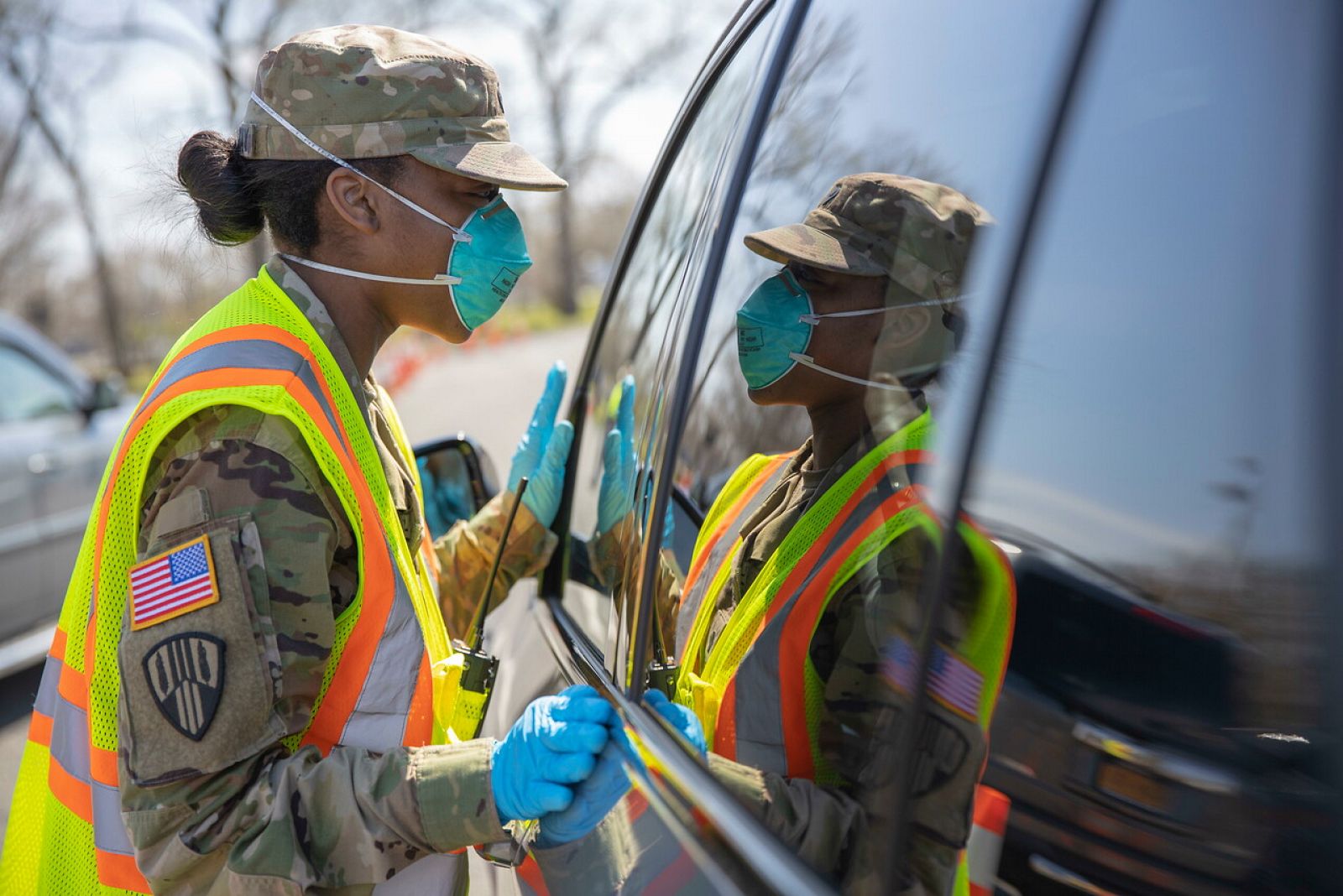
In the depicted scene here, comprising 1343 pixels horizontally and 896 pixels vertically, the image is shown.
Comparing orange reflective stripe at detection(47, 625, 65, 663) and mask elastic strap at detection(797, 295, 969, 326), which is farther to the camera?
orange reflective stripe at detection(47, 625, 65, 663)

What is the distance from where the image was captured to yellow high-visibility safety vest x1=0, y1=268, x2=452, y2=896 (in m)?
1.47

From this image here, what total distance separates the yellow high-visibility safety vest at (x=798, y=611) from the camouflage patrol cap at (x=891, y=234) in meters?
0.16

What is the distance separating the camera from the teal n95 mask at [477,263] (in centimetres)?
180

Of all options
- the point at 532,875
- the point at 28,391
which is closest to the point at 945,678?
the point at 532,875

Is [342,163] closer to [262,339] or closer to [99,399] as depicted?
[262,339]

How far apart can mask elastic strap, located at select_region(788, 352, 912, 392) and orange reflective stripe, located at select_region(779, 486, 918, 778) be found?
12cm

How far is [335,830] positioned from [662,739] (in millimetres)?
438

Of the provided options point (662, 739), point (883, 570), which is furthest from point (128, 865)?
point (883, 570)

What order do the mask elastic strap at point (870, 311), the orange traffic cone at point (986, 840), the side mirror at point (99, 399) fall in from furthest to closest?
the side mirror at point (99, 399) → the mask elastic strap at point (870, 311) → the orange traffic cone at point (986, 840)

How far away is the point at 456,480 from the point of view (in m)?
2.68

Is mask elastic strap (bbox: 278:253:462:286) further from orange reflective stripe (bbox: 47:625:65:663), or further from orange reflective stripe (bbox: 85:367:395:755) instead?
orange reflective stripe (bbox: 47:625:65:663)

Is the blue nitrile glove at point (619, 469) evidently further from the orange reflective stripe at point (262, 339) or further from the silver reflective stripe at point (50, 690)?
the silver reflective stripe at point (50, 690)

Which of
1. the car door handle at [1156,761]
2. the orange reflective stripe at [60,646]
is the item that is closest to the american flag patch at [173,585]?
the orange reflective stripe at [60,646]

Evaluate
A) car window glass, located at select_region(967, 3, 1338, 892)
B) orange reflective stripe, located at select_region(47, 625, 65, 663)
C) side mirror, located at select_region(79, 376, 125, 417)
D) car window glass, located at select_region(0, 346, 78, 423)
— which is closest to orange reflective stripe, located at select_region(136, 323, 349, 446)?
orange reflective stripe, located at select_region(47, 625, 65, 663)
